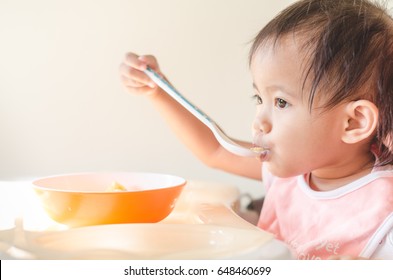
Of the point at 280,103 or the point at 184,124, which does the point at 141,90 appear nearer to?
the point at 184,124

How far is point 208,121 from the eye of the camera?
0.59 m

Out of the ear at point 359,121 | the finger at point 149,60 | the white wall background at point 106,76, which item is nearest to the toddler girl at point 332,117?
the ear at point 359,121

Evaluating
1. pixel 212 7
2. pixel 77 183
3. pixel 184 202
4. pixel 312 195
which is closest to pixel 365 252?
pixel 312 195

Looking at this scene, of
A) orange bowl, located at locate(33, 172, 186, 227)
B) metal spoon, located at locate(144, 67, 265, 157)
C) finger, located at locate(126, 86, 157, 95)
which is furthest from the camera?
finger, located at locate(126, 86, 157, 95)

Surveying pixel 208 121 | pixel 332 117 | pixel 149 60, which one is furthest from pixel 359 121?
pixel 149 60

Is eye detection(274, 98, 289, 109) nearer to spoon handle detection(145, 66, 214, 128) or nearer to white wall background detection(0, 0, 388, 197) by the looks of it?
spoon handle detection(145, 66, 214, 128)

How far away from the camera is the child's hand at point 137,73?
64cm

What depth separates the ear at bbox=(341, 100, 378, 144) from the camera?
0.52 m

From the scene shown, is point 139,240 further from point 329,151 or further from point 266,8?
point 266,8

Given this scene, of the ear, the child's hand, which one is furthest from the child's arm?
the ear

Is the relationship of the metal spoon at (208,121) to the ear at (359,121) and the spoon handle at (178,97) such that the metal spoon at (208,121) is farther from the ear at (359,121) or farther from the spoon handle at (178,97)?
the ear at (359,121)

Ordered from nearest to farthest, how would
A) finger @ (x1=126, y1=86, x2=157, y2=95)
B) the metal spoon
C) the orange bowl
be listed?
the orange bowl → the metal spoon → finger @ (x1=126, y1=86, x2=157, y2=95)

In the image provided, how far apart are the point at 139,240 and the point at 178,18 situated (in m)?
0.48

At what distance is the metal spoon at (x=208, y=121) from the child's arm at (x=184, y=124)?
0.07 ft
